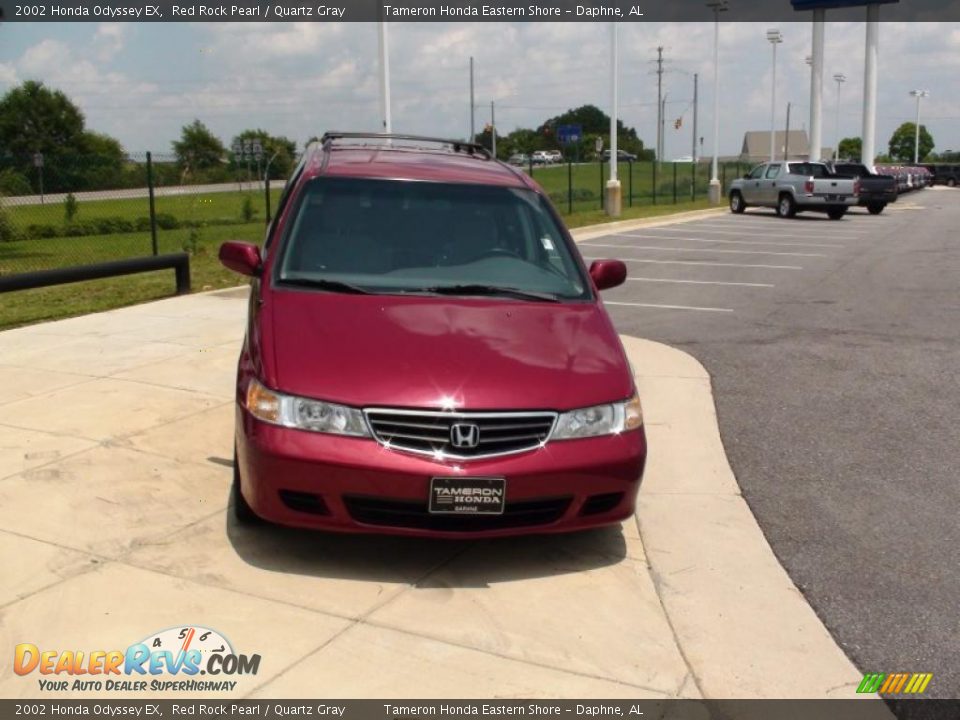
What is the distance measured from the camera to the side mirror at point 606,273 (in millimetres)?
5973

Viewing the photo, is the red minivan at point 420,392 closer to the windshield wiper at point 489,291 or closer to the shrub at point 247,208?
the windshield wiper at point 489,291

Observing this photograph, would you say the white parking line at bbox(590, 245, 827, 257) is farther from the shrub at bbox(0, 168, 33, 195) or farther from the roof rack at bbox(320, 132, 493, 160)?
the roof rack at bbox(320, 132, 493, 160)

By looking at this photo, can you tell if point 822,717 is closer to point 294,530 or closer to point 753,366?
point 294,530

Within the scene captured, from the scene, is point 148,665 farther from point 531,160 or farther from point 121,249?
point 531,160

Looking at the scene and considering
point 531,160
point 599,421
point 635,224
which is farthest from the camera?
point 531,160

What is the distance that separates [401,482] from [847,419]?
4.16 metres

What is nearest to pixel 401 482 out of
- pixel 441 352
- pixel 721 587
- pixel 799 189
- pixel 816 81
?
pixel 441 352

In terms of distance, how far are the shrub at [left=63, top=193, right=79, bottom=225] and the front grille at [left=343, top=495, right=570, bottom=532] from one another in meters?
16.4

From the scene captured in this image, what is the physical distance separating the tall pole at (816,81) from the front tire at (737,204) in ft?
48.7

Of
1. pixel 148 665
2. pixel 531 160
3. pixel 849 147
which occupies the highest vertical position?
pixel 849 147

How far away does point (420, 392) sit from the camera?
4.32m

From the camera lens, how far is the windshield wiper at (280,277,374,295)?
5164 mm

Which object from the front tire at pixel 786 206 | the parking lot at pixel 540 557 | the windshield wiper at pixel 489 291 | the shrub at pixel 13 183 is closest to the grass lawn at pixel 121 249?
the shrub at pixel 13 183

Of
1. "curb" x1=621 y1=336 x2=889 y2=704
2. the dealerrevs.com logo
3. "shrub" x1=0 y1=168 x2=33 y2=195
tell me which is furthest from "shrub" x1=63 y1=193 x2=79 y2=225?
the dealerrevs.com logo
